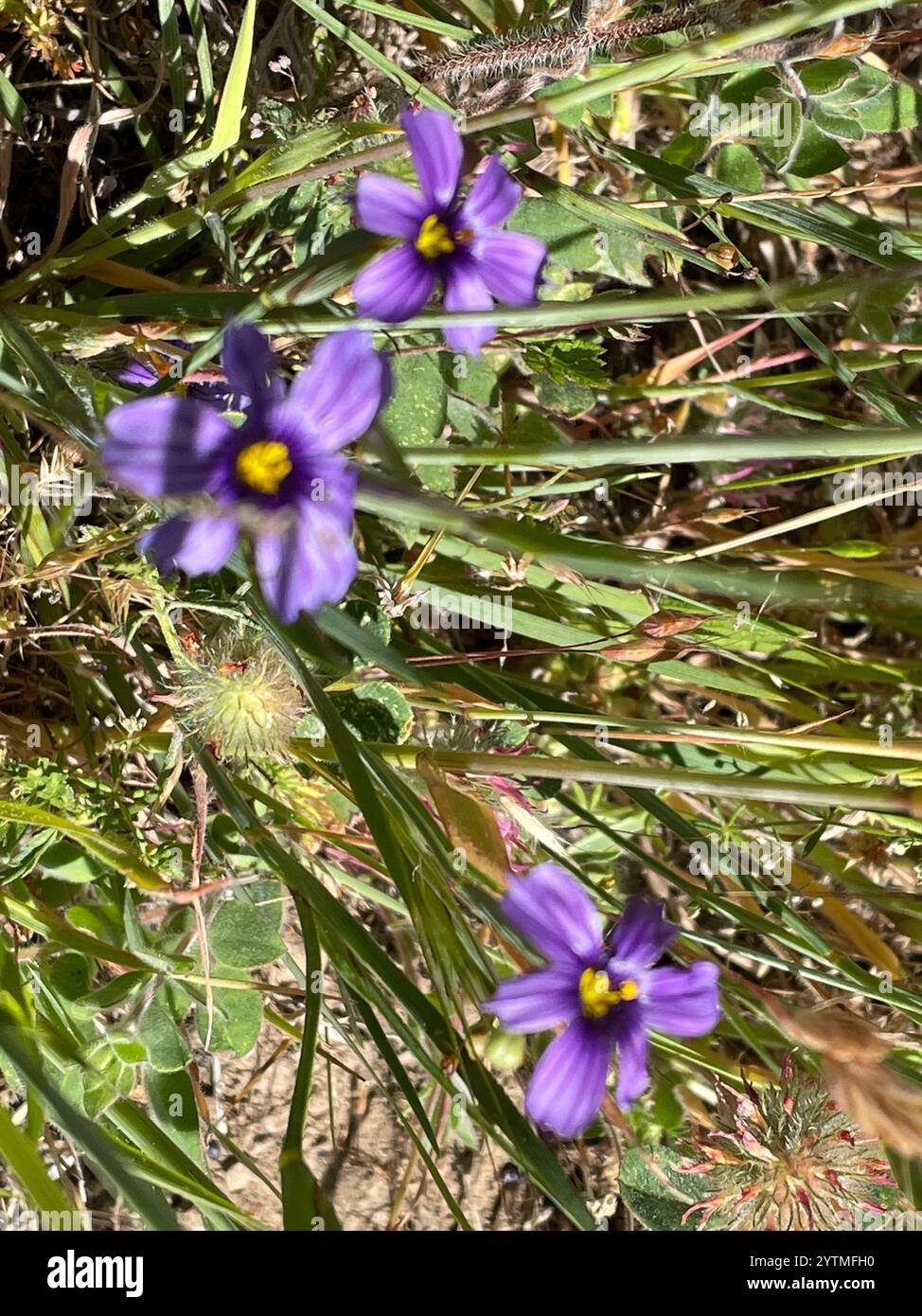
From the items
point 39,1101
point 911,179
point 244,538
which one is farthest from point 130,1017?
point 911,179

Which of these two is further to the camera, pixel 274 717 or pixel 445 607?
pixel 445 607

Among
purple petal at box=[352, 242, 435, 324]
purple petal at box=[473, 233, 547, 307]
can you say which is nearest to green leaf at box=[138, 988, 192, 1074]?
purple petal at box=[352, 242, 435, 324]

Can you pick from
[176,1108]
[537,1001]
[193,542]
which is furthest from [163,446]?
[176,1108]

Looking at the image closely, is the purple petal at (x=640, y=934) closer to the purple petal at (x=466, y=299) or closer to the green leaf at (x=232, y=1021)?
the green leaf at (x=232, y=1021)

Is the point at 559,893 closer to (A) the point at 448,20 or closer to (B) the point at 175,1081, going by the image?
(B) the point at 175,1081

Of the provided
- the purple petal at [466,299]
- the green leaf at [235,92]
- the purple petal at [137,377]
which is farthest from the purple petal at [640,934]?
the green leaf at [235,92]

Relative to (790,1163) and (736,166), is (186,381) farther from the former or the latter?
(790,1163)
